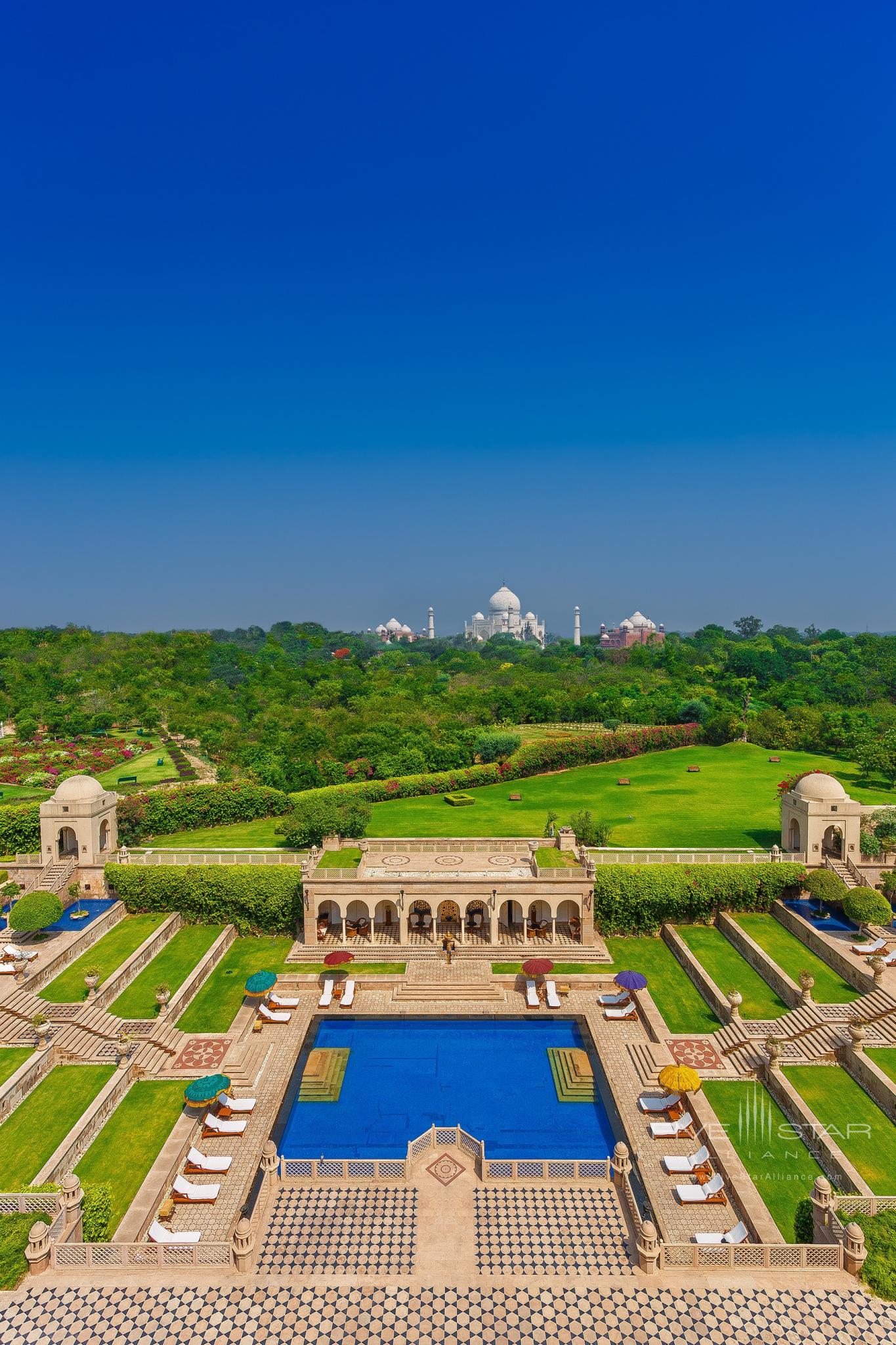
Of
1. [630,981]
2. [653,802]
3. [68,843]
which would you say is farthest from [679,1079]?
[68,843]

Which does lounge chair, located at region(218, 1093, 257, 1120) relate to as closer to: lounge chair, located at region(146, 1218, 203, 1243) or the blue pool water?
the blue pool water

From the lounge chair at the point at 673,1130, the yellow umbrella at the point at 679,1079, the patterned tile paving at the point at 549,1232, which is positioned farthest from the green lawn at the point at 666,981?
the patterned tile paving at the point at 549,1232

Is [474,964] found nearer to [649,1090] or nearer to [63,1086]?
[649,1090]

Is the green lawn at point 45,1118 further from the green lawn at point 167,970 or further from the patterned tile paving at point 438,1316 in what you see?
the patterned tile paving at point 438,1316

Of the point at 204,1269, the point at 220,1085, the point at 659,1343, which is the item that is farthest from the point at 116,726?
the point at 659,1343

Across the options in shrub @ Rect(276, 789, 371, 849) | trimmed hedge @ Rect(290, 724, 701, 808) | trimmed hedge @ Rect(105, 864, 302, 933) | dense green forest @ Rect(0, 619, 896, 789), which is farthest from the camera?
dense green forest @ Rect(0, 619, 896, 789)

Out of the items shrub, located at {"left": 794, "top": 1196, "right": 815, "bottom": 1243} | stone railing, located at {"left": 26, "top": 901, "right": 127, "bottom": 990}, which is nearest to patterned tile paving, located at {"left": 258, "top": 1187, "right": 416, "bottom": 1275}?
shrub, located at {"left": 794, "top": 1196, "right": 815, "bottom": 1243}

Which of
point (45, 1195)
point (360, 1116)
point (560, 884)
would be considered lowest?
point (360, 1116)
